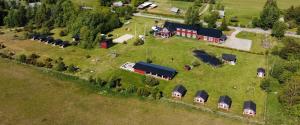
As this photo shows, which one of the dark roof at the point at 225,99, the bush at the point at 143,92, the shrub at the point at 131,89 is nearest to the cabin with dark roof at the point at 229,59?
the dark roof at the point at 225,99

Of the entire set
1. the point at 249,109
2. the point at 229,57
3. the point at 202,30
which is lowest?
the point at 249,109

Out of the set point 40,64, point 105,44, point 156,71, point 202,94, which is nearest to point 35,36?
point 40,64

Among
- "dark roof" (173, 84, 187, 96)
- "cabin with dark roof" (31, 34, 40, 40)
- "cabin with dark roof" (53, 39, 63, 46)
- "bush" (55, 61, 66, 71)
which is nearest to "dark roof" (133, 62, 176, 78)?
"dark roof" (173, 84, 187, 96)

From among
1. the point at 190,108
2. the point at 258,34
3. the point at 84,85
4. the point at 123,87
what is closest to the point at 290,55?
the point at 258,34

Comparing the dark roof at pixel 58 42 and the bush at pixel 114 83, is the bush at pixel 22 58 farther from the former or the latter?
the bush at pixel 114 83

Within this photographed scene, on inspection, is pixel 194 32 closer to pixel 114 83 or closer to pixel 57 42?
pixel 114 83

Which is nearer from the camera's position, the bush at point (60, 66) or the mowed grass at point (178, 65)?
the mowed grass at point (178, 65)

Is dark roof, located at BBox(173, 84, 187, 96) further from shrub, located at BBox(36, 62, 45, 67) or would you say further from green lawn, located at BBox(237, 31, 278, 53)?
shrub, located at BBox(36, 62, 45, 67)
